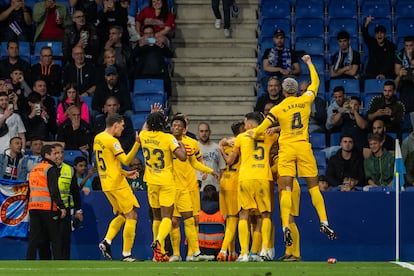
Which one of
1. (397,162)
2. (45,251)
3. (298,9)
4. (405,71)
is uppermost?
(298,9)

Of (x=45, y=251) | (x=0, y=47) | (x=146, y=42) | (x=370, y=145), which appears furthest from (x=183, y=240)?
(x=0, y=47)

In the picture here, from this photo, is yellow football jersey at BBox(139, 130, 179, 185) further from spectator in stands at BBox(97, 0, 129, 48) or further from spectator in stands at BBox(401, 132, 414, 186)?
spectator in stands at BBox(97, 0, 129, 48)

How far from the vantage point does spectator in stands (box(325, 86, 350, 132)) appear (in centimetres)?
2058

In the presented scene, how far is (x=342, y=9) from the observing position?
23.3 meters

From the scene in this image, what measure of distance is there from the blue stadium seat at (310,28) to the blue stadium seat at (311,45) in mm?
211

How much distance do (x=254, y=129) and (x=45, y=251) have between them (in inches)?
158

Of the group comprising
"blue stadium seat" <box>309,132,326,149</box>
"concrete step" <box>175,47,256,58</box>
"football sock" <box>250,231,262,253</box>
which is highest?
"concrete step" <box>175,47,256,58</box>

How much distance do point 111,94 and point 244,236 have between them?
5572mm

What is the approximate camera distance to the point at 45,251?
17969 millimetres

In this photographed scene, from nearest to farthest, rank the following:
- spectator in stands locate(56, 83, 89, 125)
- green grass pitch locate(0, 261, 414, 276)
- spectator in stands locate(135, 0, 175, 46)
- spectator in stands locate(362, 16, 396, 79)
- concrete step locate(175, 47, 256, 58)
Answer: green grass pitch locate(0, 261, 414, 276) → spectator in stands locate(56, 83, 89, 125) → spectator in stands locate(362, 16, 396, 79) → spectator in stands locate(135, 0, 175, 46) → concrete step locate(175, 47, 256, 58)

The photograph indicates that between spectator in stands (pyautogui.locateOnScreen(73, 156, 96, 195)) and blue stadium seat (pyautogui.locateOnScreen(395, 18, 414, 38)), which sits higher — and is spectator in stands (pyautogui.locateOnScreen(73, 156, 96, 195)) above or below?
below

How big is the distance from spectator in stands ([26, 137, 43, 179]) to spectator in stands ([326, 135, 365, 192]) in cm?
483

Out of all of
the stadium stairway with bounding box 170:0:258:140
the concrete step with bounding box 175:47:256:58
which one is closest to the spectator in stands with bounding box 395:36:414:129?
the stadium stairway with bounding box 170:0:258:140

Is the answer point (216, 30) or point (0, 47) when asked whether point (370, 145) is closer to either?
point (216, 30)
